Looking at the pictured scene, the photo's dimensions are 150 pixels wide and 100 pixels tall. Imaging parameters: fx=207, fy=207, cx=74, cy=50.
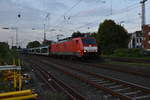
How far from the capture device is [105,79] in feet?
37.8

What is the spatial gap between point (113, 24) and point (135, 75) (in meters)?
44.0

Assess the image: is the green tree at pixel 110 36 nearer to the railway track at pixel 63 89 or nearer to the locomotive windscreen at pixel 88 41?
the locomotive windscreen at pixel 88 41

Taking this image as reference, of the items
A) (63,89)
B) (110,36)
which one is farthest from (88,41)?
(110,36)

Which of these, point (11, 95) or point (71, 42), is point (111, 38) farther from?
point (11, 95)

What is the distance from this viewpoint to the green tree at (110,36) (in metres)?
51.9

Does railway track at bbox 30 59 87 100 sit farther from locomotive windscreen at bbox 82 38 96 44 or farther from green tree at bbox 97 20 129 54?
green tree at bbox 97 20 129 54

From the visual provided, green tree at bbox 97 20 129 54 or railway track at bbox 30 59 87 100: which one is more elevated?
green tree at bbox 97 20 129 54

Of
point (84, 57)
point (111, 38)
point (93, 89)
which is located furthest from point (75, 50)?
point (111, 38)

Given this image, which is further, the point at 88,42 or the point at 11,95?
the point at 88,42

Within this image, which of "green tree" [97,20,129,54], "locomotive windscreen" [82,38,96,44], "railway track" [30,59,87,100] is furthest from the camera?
"green tree" [97,20,129,54]

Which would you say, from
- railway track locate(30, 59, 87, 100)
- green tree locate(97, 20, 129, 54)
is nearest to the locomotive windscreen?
railway track locate(30, 59, 87, 100)

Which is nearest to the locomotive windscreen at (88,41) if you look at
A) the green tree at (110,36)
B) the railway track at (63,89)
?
the railway track at (63,89)

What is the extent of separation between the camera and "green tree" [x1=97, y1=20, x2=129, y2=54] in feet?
170

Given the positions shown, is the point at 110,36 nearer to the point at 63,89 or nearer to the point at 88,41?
the point at 88,41
